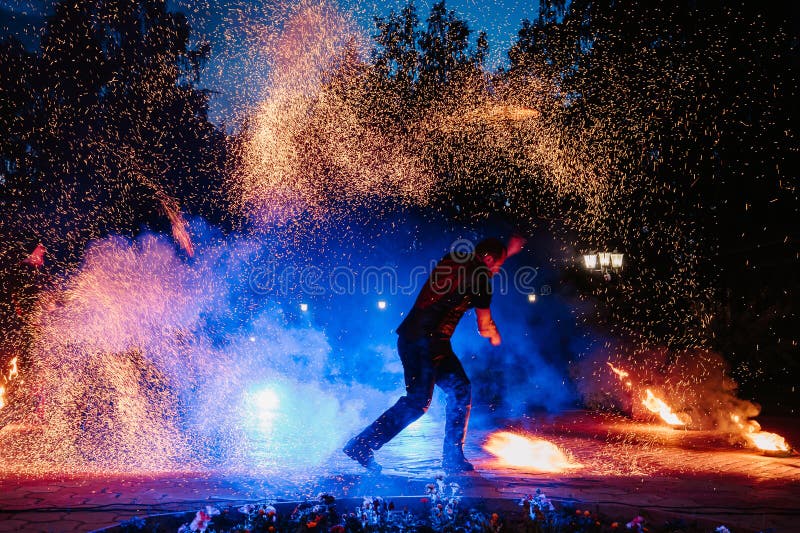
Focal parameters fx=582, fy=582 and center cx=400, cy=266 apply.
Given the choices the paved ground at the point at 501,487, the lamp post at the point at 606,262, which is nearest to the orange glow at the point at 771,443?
the paved ground at the point at 501,487

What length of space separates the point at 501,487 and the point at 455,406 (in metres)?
0.84

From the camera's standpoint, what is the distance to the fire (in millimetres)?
5227

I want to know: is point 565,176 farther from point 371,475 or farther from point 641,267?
point 371,475

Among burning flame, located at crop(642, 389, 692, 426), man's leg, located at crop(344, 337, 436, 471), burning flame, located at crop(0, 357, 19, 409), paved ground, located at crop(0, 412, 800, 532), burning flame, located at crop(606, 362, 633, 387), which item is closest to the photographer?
paved ground, located at crop(0, 412, 800, 532)

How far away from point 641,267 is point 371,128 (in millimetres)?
12763

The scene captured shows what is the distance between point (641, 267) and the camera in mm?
13625

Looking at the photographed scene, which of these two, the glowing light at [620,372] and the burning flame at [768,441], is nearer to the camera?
the burning flame at [768,441]

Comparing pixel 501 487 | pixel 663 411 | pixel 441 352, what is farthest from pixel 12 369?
pixel 663 411

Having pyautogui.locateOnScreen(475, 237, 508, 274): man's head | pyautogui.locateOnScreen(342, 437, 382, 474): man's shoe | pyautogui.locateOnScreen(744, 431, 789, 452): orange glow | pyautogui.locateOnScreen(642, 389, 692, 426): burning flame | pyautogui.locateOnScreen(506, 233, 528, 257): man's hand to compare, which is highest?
pyautogui.locateOnScreen(506, 233, 528, 257): man's hand

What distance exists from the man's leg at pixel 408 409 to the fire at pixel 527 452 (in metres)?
1.15

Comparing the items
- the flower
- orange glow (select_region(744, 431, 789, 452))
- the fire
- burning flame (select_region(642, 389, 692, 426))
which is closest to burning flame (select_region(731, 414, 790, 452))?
orange glow (select_region(744, 431, 789, 452))

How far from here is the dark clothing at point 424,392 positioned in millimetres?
4719

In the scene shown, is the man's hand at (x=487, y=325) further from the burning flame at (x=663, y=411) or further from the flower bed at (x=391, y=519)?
the burning flame at (x=663, y=411)

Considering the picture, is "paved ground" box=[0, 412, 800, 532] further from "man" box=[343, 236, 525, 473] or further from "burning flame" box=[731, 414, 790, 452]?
"man" box=[343, 236, 525, 473]
